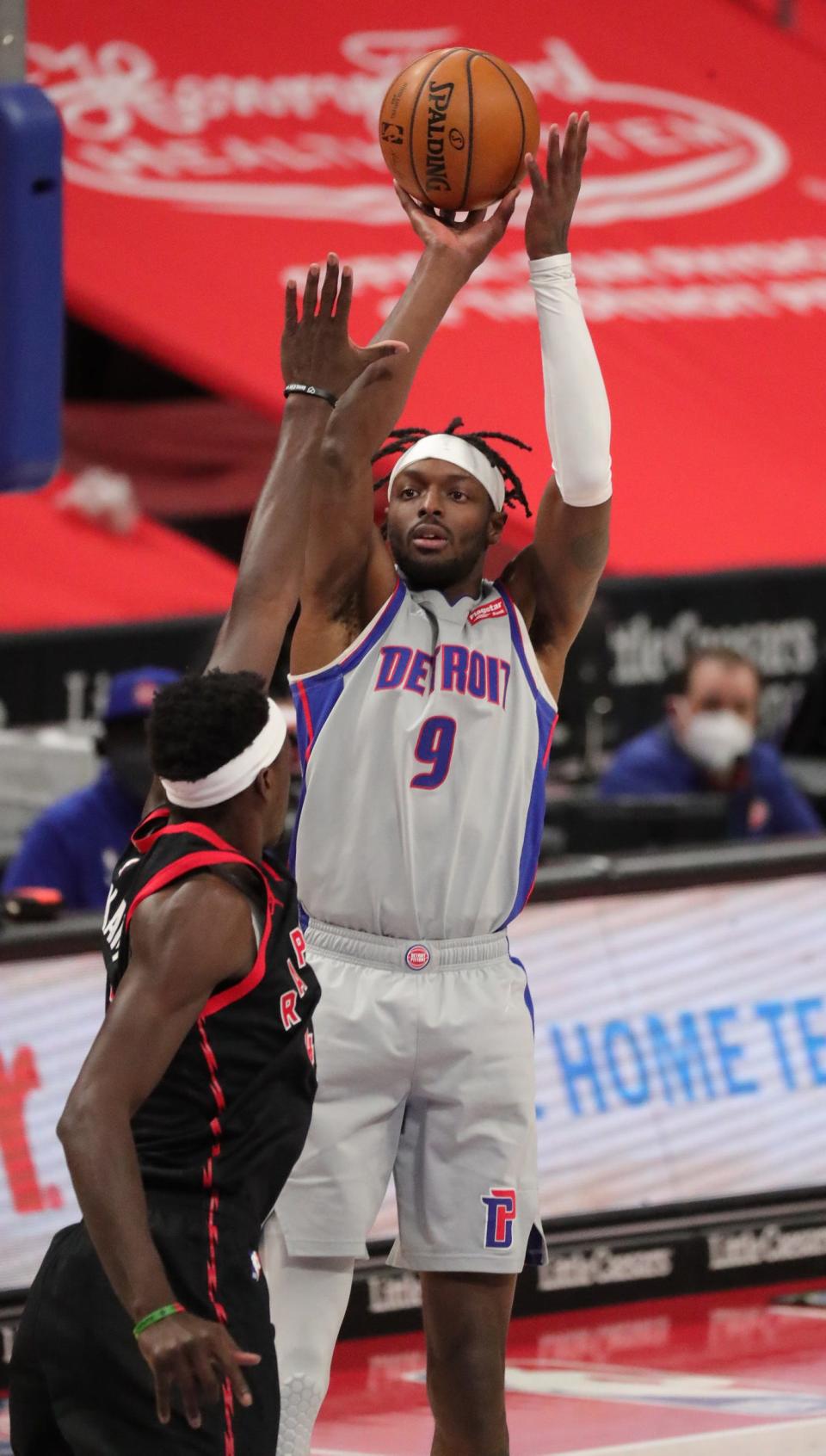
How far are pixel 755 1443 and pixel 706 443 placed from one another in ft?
32.1

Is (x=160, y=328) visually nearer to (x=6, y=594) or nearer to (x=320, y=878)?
(x=6, y=594)

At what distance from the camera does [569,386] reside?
14.6 feet

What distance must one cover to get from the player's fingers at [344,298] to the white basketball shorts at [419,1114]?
114 centimetres

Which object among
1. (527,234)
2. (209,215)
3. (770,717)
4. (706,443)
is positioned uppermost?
(527,234)

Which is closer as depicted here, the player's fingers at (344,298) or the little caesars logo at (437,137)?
the player's fingers at (344,298)

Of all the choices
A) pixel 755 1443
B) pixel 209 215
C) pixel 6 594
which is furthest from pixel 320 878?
pixel 209 215

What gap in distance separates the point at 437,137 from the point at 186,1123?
7.10ft

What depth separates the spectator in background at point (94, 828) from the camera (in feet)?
23.9

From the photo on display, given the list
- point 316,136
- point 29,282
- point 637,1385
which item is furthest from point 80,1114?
point 316,136

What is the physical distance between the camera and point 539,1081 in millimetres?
6594

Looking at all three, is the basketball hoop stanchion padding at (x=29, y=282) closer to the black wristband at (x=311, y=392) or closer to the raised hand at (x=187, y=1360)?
the black wristband at (x=311, y=392)

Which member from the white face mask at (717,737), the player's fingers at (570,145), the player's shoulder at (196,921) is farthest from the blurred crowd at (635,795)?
the player's shoulder at (196,921)

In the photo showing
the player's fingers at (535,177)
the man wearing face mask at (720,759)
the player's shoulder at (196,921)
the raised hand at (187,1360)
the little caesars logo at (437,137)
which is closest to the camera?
the raised hand at (187,1360)

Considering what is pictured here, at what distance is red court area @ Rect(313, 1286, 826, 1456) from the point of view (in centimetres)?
536
